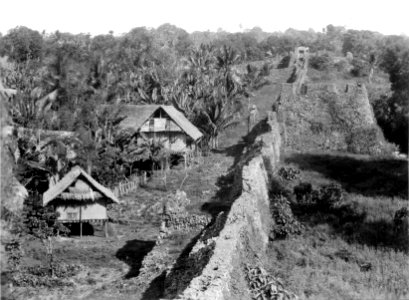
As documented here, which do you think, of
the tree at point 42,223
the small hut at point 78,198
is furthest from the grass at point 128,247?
the small hut at point 78,198

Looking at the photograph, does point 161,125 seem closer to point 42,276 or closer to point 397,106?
point 397,106

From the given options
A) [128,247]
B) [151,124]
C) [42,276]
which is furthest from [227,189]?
[42,276]

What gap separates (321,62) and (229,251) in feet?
181

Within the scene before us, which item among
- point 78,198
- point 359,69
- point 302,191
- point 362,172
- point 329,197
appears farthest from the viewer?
point 359,69

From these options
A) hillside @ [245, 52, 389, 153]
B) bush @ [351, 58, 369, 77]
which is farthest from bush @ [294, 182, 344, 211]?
bush @ [351, 58, 369, 77]

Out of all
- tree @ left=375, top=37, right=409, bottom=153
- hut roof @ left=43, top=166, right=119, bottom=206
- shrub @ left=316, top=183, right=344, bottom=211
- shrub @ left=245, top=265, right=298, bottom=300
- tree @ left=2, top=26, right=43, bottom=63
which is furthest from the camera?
tree @ left=2, top=26, right=43, bottom=63

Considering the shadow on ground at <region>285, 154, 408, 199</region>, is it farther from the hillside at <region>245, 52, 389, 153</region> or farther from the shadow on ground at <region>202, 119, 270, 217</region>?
the hillside at <region>245, 52, 389, 153</region>

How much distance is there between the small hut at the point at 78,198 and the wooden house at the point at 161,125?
42.2 ft

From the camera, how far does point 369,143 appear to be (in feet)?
120

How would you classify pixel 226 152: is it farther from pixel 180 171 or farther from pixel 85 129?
pixel 85 129

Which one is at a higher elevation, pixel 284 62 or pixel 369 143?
pixel 284 62

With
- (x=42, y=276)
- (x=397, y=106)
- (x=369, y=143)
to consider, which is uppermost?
(x=397, y=106)

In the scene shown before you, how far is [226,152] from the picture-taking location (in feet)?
Answer: 140

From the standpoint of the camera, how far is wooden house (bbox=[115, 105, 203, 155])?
38.5 metres
